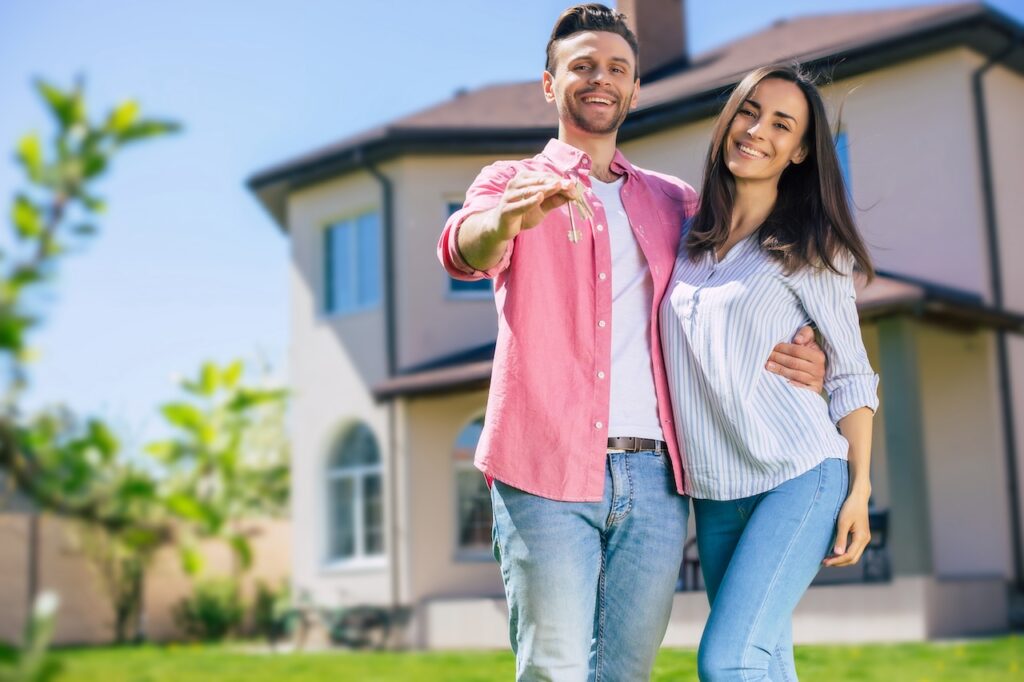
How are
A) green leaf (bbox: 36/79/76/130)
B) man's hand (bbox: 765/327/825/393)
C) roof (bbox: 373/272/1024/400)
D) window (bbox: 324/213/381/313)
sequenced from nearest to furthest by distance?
green leaf (bbox: 36/79/76/130), man's hand (bbox: 765/327/825/393), roof (bbox: 373/272/1024/400), window (bbox: 324/213/381/313)

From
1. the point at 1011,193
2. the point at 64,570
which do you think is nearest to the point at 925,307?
the point at 1011,193

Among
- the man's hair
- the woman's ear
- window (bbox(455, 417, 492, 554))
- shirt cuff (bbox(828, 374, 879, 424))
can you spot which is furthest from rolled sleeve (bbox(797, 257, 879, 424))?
window (bbox(455, 417, 492, 554))

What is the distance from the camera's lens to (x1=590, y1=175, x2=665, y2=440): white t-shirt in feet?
7.73

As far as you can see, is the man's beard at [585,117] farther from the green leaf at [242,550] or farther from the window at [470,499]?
the window at [470,499]

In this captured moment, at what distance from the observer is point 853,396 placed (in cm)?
241

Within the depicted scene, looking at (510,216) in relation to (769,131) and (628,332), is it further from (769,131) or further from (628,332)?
(769,131)

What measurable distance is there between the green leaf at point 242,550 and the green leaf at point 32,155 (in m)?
0.30

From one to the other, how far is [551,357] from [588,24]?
75 cm

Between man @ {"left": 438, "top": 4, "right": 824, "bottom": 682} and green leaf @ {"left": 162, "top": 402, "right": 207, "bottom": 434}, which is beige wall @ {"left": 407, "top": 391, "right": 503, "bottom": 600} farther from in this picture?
green leaf @ {"left": 162, "top": 402, "right": 207, "bottom": 434}

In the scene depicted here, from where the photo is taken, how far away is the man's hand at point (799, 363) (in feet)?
7.93

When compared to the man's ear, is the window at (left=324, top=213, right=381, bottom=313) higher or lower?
higher

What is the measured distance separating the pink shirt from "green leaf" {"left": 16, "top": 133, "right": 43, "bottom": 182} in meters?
1.52

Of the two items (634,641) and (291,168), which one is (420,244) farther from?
(634,641)

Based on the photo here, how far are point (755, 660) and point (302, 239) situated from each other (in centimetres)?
1379
